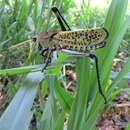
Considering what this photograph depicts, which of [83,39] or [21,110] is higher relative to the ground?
[83,39]

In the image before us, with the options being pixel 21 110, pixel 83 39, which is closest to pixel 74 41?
pixel 83 39

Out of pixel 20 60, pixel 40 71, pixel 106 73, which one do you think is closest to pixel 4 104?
pixel 20 60

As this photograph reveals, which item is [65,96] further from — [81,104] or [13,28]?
[13,28]

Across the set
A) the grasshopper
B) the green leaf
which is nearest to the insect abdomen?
the grasshopper

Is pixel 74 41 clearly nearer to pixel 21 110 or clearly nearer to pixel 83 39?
pixel 83 39

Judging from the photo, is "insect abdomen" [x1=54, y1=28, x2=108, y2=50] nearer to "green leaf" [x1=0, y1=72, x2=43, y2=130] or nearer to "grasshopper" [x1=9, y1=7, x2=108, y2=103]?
"grasshopper" [x1=9, y1=7, x2=108, y2=103]

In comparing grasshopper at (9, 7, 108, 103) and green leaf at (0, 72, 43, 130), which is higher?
grasshopper at (9, 7, 108, 103)

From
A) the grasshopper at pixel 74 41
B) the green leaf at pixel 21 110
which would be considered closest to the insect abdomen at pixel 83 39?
the grasshopper at pixel 74 41

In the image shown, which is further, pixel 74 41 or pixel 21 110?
pixel 74 41
